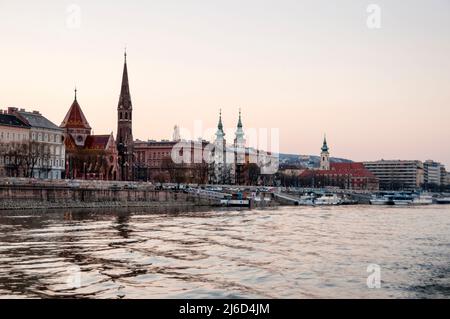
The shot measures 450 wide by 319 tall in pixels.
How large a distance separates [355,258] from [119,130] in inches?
4030

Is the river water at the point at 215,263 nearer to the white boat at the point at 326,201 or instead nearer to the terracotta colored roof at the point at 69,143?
the white boat at the point at 326,201

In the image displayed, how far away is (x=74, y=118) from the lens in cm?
12406

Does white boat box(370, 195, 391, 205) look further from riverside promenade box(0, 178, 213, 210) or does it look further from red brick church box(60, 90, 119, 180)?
red brick church box(60, 90, 119, 180)

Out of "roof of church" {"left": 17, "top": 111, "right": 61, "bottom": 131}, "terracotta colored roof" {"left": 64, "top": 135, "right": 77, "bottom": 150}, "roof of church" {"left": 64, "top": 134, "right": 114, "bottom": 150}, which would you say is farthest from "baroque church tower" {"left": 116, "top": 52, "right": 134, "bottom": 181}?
"roof of church" {"left": 17, "top": 111, "right": 61, "bottom": 131}

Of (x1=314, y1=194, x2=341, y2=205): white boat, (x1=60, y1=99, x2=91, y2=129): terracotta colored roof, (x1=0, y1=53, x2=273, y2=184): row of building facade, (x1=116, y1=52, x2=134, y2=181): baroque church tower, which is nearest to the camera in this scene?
(x1=0, y1=53, x2=273, y2=184): row of building facade

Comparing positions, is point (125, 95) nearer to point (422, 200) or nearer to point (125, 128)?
point (125, 128)

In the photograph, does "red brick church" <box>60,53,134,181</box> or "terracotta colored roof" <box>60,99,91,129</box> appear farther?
"terracotta colored roof" <box>60,99,91,129</box>

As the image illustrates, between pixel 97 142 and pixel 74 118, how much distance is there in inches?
292

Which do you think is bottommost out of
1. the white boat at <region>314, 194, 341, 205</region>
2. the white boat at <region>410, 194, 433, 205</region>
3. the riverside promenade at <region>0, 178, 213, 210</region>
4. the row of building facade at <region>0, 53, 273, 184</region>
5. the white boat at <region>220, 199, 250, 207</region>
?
the white boat at <region>410, 194, 433, 205</region>

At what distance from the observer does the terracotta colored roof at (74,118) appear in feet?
404

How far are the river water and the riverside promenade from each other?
23.8 m

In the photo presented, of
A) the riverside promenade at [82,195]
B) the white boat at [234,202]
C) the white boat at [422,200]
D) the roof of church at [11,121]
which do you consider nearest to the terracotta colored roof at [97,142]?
the roof of church at [11,121]

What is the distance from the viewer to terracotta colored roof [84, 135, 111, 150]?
393 feet

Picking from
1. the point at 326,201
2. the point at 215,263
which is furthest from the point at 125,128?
the point at 215,263
